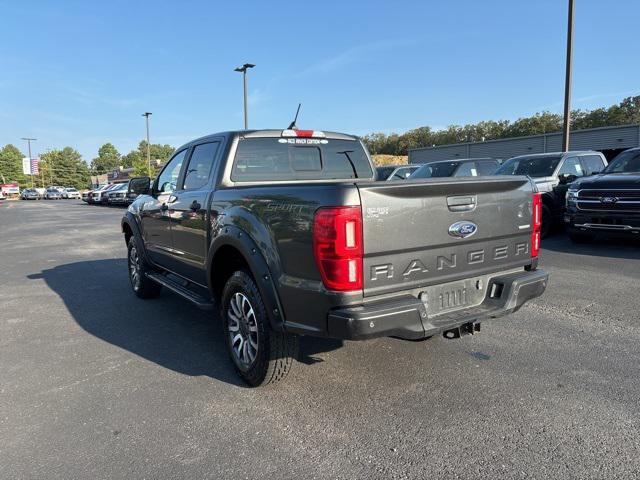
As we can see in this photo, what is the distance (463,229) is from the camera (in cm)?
329

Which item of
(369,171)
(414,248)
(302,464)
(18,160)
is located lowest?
(302,464)

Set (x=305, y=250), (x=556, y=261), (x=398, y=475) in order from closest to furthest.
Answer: (x=398, y=475) < (x=305, y=250) < (x=556, y=261)

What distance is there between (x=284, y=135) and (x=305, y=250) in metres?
1.93

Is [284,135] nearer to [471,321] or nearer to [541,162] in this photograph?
[471,321]

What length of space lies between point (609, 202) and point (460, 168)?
4.73 m

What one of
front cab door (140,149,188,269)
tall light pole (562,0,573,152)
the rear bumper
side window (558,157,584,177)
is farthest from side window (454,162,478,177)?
the rear bumper

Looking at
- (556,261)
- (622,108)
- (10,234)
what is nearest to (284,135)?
(556,261)

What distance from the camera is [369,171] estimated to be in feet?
17.0

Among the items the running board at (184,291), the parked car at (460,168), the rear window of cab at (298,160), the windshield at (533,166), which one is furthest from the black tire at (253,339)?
the parked car at (460,168)

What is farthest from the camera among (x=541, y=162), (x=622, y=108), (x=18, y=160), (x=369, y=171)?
(x=18, y=160)

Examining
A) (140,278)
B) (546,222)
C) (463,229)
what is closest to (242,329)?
(463,229)

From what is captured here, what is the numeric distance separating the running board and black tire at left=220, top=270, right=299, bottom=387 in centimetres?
44

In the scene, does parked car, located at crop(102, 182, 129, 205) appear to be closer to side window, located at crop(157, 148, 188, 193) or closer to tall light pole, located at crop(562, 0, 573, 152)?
tall light pole, located at crop(562, 0, 573, 152)

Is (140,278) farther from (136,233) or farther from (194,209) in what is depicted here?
(194,209)
